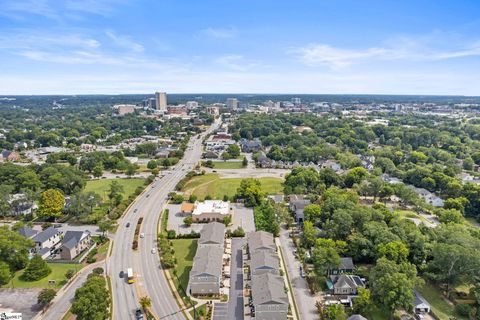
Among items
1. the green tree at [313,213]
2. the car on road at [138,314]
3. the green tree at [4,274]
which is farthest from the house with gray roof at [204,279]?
the green tree at [4,274]

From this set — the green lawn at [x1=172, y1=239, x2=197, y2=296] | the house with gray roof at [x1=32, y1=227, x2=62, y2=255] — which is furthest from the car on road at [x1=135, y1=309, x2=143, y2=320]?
the house with gray roof at [x1=32, y1=227, x2=62, y2=255]

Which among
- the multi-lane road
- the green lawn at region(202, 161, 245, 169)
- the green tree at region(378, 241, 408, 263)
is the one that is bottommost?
the multi-lane road

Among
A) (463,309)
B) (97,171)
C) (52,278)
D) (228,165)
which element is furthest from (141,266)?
(228,165)

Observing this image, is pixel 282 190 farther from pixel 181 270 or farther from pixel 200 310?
pixel 200 310

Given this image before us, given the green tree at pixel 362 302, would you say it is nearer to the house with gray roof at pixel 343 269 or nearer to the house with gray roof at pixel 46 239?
the house with gray roof at pixel 343 269

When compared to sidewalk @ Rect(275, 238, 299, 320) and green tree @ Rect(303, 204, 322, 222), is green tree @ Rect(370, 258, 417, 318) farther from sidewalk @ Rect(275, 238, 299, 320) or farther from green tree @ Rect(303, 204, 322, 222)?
green tree @ Rect(303, 204, 322, 222)

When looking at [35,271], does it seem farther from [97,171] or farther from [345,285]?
[97,171]
